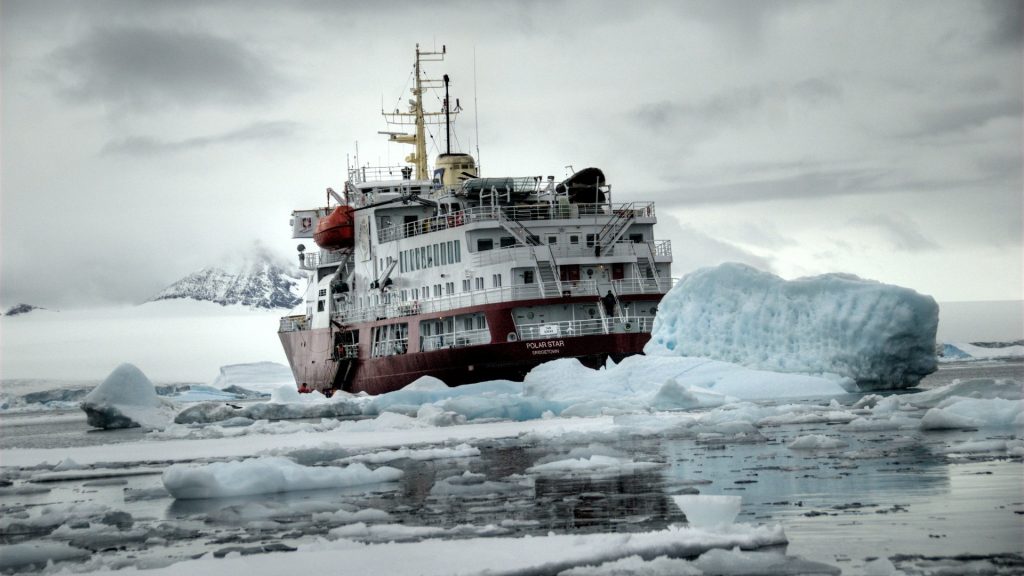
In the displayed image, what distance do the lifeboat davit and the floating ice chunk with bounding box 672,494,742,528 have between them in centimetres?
3458

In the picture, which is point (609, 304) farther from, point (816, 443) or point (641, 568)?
point (641, 568)

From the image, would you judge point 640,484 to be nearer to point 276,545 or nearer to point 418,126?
point 276,545

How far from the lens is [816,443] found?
1659cm

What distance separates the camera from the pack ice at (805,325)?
2814 centimetres

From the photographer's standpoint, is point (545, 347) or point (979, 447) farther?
point (545, 347)

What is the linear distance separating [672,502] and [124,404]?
83.0ft

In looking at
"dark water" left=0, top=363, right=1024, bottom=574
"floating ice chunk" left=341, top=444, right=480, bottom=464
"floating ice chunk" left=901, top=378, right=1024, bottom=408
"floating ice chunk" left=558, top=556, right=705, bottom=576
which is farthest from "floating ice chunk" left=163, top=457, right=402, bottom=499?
"floating ice chunk" left=901, top=378, right=1024, bottom=408

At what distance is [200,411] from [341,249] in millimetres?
13343

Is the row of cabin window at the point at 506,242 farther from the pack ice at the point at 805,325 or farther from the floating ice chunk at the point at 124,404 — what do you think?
the floating ice chunk at the point at 124,404

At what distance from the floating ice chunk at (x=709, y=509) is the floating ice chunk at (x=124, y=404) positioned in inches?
954

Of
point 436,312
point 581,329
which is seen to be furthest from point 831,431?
point 436,312

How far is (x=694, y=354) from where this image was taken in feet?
101

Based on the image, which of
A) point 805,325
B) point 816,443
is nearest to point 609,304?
point 805,325

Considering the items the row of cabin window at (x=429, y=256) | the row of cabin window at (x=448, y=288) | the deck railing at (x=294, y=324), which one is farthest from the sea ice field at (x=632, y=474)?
the deck railing at (x=294, y=324)
